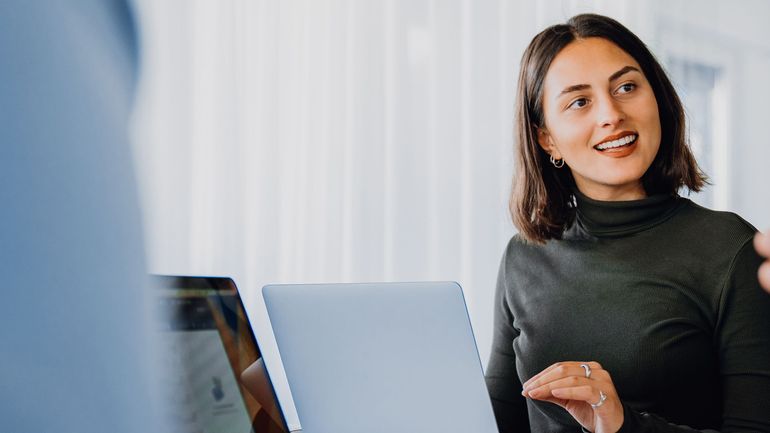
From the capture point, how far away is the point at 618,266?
1147mm

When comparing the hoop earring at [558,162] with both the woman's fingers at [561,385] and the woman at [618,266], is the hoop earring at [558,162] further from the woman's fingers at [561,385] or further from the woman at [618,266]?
the woman's fingers at [561,385]

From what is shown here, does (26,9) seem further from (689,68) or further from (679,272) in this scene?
(689,68)

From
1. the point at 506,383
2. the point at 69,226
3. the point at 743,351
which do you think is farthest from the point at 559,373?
the point at 69,226

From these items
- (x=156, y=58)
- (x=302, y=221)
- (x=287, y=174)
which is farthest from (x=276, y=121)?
(x=156, y=58)

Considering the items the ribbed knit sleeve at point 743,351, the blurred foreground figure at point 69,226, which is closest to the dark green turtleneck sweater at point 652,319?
the ribbed knit sleeve at point 743,351

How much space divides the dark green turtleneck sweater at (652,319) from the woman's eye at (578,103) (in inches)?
6.6

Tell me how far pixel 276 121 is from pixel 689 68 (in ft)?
5.83

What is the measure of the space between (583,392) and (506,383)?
44 cm

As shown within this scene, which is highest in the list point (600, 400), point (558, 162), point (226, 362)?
point (558, 162)

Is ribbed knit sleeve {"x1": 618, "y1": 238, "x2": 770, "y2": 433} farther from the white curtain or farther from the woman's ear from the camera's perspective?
the white curtain

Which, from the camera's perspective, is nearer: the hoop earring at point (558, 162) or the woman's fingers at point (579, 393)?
A: the woman's fingers at point (579, 393)

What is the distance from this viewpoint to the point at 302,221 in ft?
5.15

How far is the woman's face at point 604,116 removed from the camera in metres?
1.14

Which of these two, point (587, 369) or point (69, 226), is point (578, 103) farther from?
point (69, 226)
